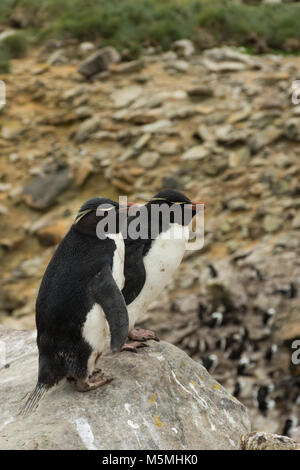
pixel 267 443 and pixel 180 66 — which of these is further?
pixel 180 66

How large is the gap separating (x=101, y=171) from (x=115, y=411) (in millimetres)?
7465

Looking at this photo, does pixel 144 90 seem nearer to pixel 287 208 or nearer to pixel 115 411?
pixel 287 208

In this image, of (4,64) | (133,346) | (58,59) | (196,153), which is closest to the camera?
(133,346)

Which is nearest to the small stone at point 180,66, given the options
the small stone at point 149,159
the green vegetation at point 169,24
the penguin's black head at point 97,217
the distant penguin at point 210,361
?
the green vegetation at point 169,24

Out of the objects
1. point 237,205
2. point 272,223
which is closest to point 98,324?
point 272,223

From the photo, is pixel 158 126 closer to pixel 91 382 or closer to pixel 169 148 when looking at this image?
pixel 169 148

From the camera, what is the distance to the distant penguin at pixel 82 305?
326 cm

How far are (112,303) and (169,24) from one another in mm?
11131

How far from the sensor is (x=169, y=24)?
1317cm

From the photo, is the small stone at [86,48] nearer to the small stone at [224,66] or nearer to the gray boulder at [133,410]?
the small stone at [224,66]

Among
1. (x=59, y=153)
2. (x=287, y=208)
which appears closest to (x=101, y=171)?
(x=59, y=153)

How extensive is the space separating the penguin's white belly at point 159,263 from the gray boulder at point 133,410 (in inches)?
10.9
